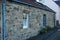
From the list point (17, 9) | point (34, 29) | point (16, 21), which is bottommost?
point (34, 29)

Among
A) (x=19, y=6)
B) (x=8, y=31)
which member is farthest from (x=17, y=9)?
(x=8, y=31)

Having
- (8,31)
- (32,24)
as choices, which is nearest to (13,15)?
(8,31)

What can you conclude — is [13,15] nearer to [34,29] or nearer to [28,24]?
[28,24]

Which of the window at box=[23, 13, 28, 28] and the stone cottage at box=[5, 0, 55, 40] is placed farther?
the window at box=[23, 13, 28, 28]

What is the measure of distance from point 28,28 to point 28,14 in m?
1.10

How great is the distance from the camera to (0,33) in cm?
899

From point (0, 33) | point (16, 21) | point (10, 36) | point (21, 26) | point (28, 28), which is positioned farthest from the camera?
point (28, 28)

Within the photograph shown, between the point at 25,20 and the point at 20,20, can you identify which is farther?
the point at 25,20

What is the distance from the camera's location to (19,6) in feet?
34.7

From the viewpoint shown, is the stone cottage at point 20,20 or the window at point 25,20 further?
the window at point 25,20

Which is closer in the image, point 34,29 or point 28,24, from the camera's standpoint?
point 28,24

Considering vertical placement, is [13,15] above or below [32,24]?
above

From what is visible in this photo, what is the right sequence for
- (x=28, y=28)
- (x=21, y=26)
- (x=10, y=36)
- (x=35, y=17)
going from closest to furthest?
(x=10, y=36) → (x=21, y=26) → (x=28, y=28) → (x=35, y=17)

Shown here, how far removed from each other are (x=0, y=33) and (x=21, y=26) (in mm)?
2298
